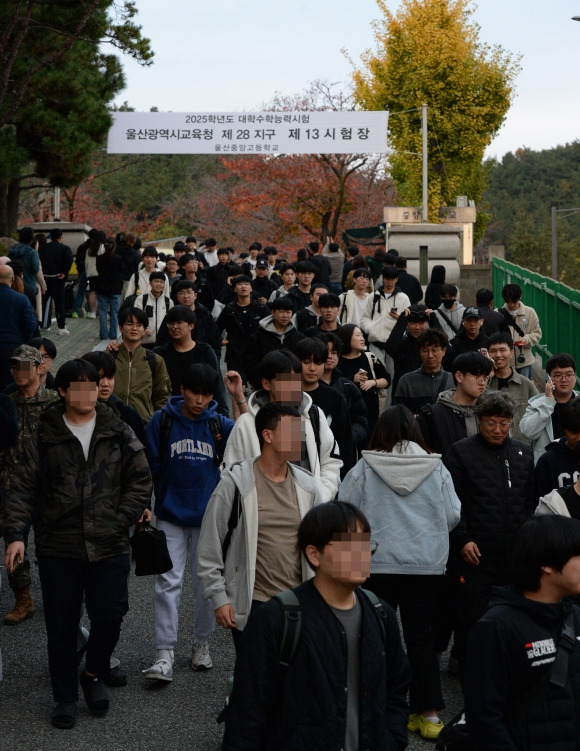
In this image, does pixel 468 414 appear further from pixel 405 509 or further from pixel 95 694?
pixel 95 694

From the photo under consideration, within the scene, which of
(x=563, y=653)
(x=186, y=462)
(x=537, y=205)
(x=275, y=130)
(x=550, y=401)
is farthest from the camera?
(x=537, y=205)

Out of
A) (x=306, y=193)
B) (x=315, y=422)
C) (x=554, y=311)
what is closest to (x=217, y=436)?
(x=315, y=422)

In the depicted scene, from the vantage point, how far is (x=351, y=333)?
8.66 m

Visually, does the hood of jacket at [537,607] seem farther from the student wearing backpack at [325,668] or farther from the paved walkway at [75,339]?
the paved walkway at [75,339]

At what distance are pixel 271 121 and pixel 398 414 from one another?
21.1m

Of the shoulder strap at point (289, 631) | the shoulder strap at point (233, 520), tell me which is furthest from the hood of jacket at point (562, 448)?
the shoulder strap at point (289, 631)

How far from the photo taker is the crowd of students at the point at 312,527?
331 cm

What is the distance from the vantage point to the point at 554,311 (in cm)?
1592

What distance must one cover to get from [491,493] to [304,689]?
257 centimetres

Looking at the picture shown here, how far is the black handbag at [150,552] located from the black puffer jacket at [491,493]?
145 centimetres

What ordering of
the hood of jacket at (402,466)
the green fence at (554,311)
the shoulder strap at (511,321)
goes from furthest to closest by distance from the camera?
1. the green fence at (554,311)
2. the shoulder strap at (511,321)
3. the hood of jacket at (402,466)

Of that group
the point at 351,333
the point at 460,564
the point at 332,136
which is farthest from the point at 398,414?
the point at 332,136

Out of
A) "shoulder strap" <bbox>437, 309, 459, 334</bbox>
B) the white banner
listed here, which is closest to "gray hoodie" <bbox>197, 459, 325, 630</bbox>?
"shoulder strap" <bbox>437, 309, 459, 334</bbox>

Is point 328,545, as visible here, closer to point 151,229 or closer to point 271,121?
point 271,121
